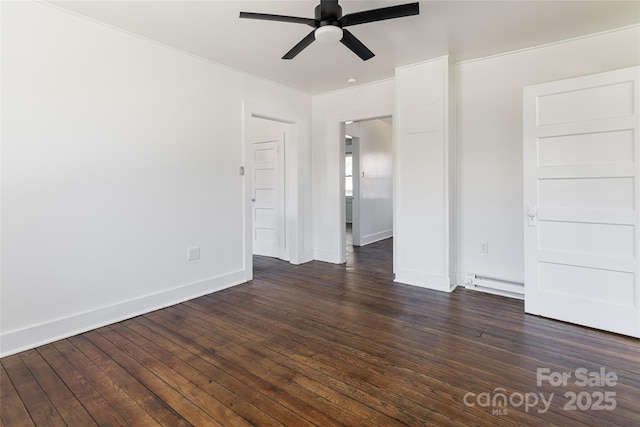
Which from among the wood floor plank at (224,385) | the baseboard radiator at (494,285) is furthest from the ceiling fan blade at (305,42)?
the baseboard radiator at (494,285)

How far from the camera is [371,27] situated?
298 cm

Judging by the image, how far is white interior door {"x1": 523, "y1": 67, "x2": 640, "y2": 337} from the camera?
260 cm

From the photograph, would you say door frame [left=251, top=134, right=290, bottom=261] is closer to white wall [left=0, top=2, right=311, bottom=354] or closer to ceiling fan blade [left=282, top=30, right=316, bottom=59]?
white wall [left=0, top=2, right=311, bottom=354]

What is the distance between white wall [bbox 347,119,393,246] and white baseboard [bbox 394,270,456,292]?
2.64m

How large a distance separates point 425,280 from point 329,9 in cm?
308

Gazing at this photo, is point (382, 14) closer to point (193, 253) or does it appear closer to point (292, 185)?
point (193, 253)

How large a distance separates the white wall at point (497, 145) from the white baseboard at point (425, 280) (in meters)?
0.32

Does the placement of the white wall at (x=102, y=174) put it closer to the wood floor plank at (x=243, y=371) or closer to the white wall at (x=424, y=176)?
the wood floor plank at (x=243, y=371)

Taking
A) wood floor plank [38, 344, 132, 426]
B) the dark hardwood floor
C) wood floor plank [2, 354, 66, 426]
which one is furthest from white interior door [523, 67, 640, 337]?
wood floor plank [2, 354, 66, 426]

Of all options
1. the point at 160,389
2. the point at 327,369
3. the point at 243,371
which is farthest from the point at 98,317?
the point at 327,369

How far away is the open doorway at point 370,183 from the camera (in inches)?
264

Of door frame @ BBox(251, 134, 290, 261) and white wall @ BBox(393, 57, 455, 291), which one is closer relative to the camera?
white wall @ BBox(393, 57, 455, 291)

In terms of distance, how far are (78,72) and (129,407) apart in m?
2.69

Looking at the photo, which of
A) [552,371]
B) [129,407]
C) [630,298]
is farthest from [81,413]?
[630,298]
